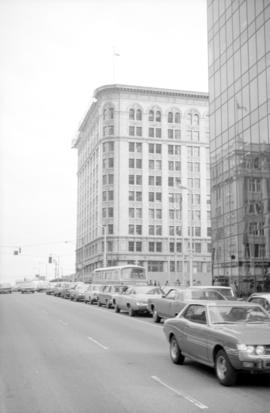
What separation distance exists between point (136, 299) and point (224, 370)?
16600 millimetres

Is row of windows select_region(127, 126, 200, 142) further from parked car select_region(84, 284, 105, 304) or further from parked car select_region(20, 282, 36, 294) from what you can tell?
parked car select_region(84, 284, 105, 304)

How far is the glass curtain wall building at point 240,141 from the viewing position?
33969 millimetres

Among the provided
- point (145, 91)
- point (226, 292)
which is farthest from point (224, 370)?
point (145, 91)

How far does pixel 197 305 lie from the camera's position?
10438 millimetres

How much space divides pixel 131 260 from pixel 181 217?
11.9 metres

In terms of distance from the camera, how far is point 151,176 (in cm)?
9650

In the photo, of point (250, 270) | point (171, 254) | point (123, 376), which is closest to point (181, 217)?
point (171, 254)

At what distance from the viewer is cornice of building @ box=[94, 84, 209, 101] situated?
93.9m

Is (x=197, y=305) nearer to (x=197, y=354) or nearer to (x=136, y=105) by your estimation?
(x=197, y=354)

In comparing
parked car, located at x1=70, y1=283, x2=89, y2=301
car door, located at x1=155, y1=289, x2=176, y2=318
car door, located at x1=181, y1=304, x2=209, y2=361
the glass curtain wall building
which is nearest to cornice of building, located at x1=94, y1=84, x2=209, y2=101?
the glass curtain wall building

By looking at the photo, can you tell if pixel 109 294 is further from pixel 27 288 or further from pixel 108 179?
pixel 108 179

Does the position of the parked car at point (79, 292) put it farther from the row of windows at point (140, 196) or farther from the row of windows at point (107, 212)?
the row of windows at point (140, 196)

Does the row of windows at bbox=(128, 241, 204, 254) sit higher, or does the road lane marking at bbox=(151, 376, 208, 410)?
the row of windows at bbox=(128, 241, 204, 254)

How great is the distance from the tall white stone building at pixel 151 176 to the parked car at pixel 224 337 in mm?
80278
